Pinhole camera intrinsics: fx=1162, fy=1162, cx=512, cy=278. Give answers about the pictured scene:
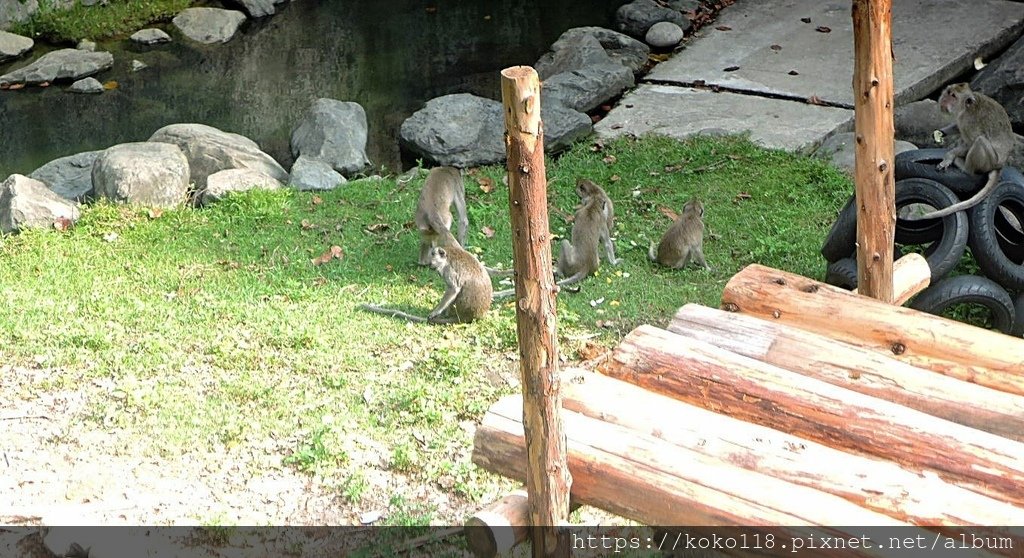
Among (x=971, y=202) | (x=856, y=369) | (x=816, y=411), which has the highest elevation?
(x=816, y=411)

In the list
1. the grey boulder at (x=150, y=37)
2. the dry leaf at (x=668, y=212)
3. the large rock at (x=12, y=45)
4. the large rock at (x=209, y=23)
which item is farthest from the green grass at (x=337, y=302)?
the large rock at (x=12, y=45)

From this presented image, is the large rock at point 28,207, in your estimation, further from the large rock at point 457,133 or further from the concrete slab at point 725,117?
the concrete slab at point 725,117

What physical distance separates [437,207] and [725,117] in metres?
4.92

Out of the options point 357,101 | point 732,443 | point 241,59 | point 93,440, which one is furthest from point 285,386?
point 241,59

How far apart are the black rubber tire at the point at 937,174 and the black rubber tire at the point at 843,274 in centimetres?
82

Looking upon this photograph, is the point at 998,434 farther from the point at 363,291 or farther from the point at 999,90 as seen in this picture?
the point at 999,90

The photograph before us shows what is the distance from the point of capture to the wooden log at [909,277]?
7.71m

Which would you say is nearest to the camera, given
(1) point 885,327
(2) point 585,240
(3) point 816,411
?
(3) point 816,411

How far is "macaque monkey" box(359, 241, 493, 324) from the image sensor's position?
27.9 feet

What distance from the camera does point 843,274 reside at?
8844 millimetres

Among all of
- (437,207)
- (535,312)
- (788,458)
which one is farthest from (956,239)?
(535,312)

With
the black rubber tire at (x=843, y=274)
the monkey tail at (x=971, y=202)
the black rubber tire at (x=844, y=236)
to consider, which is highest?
the monkey tail at (x=971, y=202)

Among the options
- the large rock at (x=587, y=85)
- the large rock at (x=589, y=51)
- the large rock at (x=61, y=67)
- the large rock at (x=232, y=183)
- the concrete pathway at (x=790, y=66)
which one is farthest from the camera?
the large rock at (x=61, y=67)

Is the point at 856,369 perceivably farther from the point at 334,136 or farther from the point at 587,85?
the point at 587,85
